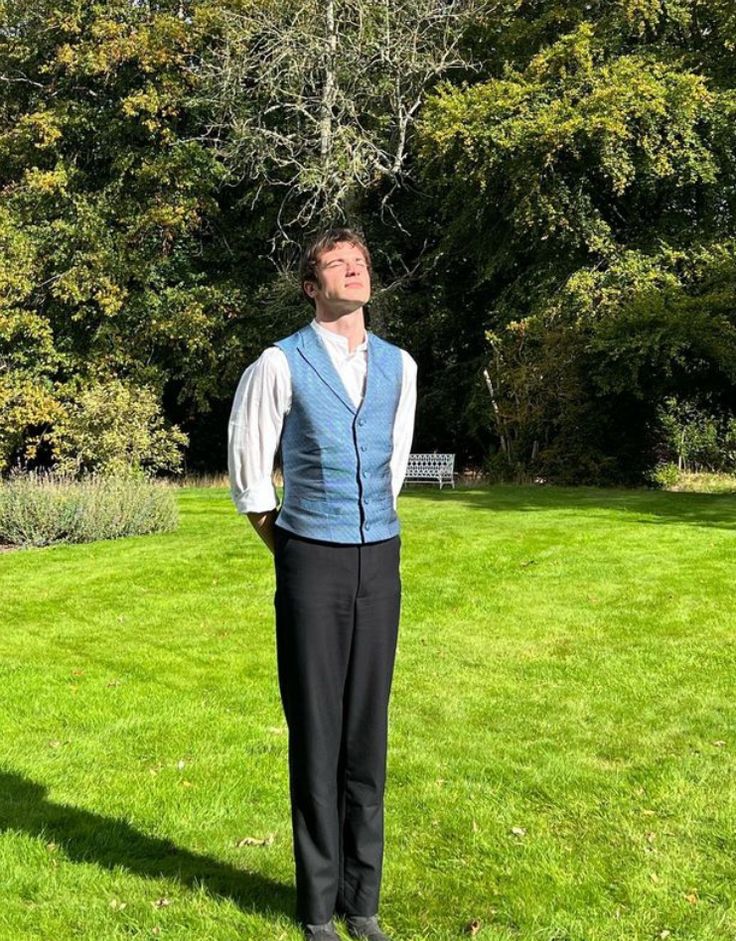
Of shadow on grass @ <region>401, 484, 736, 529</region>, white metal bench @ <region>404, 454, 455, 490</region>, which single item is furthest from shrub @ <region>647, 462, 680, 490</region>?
white metal bench @ <region>404, 454, 455, 490</region>

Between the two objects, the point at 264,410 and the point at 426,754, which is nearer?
the point at 264,410

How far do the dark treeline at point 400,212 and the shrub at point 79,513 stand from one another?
819 centimetres

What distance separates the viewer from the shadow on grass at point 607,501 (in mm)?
12469

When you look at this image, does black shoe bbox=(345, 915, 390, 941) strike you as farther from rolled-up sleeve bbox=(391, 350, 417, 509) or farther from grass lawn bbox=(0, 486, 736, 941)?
rolled-up sleeve bbox=(391, 350, 417, 509)

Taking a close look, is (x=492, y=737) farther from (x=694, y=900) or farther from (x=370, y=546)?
(x=370, y=546)

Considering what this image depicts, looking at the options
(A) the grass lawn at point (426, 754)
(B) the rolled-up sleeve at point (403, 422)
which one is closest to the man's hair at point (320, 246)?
(B) the rolled-up sleeve at point (403, 422)

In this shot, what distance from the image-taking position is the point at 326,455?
9.05ft

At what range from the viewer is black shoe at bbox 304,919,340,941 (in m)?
2.91

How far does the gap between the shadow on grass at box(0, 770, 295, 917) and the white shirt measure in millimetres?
1485

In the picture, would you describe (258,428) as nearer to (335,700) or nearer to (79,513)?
(335,700)

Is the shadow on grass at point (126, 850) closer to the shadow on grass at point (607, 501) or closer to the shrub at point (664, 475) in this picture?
the shadow on grass at point (607, 501)

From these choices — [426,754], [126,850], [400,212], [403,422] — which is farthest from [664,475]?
[403,422]

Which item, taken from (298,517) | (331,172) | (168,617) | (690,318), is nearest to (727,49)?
(690,318)

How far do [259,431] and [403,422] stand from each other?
19.7 inches
